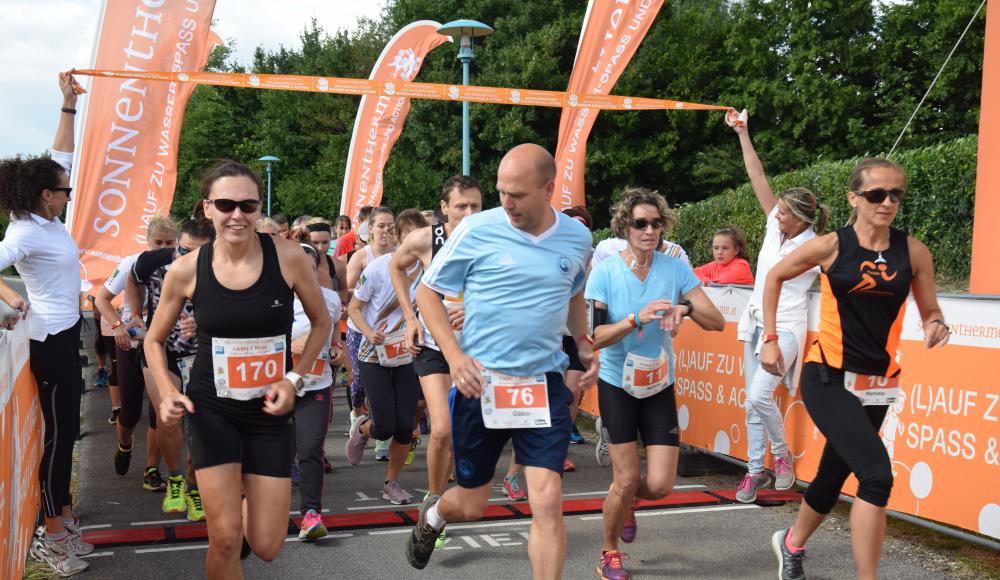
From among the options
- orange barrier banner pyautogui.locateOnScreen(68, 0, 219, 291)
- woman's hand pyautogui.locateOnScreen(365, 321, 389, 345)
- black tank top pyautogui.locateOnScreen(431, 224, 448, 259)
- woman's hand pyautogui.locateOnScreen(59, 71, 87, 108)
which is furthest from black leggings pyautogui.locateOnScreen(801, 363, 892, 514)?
orange barrier banner pyautogui.locateOnScreen(68, 0, 219, 291)

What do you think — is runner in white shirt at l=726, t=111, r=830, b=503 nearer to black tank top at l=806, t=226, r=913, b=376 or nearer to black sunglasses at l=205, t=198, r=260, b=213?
black tank top at l=806, t=226, r=913, b=376

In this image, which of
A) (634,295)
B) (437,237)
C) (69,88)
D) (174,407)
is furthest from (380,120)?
(174,407)

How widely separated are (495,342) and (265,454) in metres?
1.10

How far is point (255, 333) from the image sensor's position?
4125mm

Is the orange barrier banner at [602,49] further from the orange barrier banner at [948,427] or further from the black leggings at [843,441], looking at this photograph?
the black leggings at [843,441]

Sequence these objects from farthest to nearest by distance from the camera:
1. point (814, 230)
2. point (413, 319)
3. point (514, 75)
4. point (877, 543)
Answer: point (514, 75), point (814, 230), point (413, 319), point (877, 543)

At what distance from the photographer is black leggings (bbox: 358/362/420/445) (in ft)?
23.0

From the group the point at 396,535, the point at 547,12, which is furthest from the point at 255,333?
the point at 547,12

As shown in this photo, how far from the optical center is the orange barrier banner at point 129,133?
34.0 ft

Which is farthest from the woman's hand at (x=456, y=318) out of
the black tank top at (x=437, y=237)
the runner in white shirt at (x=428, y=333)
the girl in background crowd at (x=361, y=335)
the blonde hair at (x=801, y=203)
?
the blonde hair at (x=801, y=203)

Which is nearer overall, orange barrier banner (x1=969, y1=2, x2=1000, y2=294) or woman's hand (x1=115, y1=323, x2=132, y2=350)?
woman's hand (x1=115, y1=323, x2=132, y2=350)

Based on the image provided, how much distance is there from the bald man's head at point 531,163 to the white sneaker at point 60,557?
10.6 ft

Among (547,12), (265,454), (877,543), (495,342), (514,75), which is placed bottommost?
(877,543)

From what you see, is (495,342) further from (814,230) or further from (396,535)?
(814,230)
